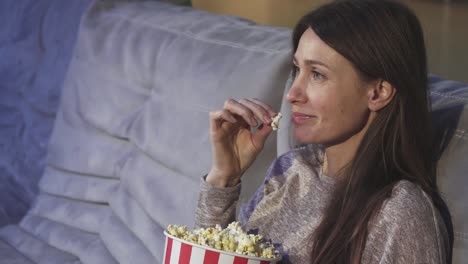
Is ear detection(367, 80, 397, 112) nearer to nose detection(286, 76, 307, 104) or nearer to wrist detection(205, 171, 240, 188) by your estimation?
nose detection(286, 76, 307, 104)

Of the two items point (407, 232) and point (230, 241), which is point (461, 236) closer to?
point (407, 232)

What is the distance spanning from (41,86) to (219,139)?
146 cm

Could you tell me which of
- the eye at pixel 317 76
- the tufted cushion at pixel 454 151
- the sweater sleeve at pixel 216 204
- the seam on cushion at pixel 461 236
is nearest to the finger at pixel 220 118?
the sweater sleeve at pixel 216 204

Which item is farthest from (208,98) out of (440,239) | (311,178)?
(440,239)

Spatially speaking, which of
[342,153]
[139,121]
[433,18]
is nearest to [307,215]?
[342,153]

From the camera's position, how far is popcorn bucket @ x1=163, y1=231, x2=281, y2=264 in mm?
1255

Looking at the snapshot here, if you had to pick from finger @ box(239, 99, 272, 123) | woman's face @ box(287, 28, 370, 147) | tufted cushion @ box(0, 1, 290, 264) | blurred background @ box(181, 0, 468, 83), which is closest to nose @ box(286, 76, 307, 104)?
woman's face @ box(287, 28, 370, 147)

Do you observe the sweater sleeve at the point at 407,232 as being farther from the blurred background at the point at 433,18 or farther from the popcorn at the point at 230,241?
the blurred background at the point at 433,18

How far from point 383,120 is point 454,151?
0.36 ft

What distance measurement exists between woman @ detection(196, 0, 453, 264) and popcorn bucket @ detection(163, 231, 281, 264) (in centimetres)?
13

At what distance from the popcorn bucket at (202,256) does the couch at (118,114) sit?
0.34 m

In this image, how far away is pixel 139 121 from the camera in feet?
7.78

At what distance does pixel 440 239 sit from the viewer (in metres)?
1.26

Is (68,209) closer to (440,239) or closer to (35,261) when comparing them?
(35,261)
